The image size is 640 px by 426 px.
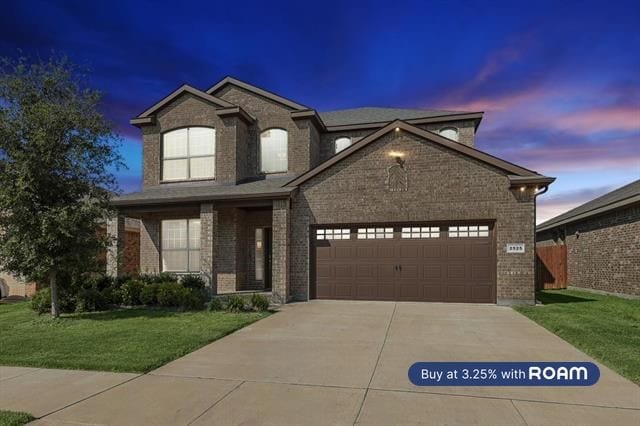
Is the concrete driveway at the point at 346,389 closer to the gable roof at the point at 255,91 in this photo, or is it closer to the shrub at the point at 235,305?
the shrub at the point at 235,305

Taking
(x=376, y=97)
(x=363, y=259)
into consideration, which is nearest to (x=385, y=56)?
(x=363, y=259)

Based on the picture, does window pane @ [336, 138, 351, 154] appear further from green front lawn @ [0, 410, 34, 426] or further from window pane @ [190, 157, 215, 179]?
green front lawn @ [0, 410, 34, 426]

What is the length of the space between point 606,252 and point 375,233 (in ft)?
31.6

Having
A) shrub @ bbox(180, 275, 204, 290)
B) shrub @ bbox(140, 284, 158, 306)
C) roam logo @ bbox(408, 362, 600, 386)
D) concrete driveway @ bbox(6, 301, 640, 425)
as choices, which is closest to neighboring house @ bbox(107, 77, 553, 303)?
shrub @ bbox(180, 275, 204, 290)

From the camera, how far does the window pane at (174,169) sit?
56.7 feet

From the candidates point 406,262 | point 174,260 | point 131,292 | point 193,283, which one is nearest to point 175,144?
point 174,260

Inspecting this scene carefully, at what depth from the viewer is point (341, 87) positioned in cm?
1777

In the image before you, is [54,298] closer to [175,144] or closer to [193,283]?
[193,283]

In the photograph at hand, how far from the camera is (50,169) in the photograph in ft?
34.6

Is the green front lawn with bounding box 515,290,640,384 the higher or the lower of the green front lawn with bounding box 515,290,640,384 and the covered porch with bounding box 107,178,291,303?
the lower

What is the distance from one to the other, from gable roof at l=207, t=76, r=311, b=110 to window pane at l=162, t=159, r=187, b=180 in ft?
12.2

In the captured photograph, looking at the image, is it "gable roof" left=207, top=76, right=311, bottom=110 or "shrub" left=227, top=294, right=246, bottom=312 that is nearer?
"shrub" left=227, top=294, right=246, bottom=312

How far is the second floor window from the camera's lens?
17031 mm

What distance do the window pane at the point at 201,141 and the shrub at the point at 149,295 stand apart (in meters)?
6.74
